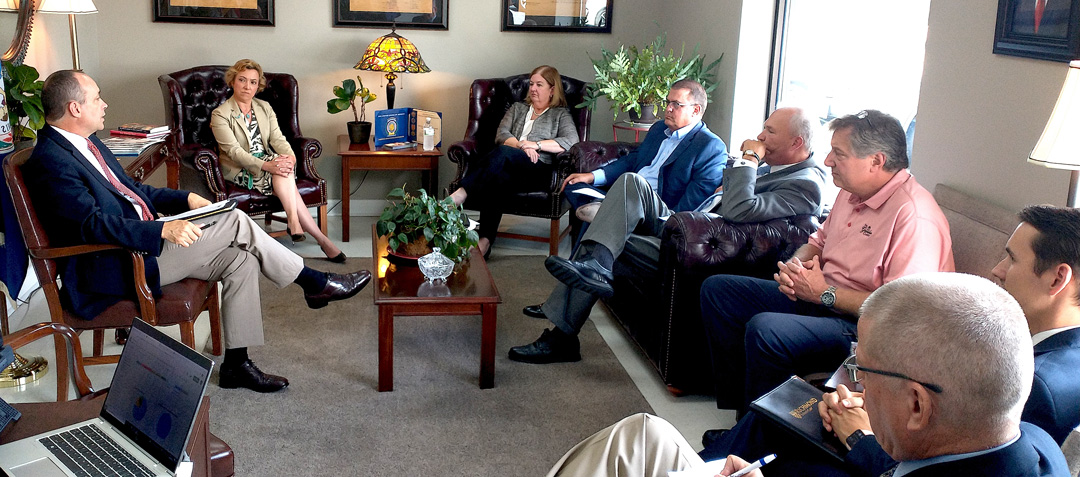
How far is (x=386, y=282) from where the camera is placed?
11.3ft

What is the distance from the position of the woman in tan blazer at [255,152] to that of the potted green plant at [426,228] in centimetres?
154

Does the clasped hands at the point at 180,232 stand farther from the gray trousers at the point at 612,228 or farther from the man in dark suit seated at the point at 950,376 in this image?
the man in dark suit seated at the point at 950,376

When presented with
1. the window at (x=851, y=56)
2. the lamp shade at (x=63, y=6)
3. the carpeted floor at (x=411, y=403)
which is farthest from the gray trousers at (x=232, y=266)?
the window at (x=851, y=56)

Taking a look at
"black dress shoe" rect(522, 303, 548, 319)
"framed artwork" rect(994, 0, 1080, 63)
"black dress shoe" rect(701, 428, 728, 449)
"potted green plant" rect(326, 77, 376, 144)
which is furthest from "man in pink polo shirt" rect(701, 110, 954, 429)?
"potted green plant" rect(326, 77, 376, 144)

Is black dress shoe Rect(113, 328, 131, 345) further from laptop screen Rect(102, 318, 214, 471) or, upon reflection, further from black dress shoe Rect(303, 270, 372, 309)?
laptop screen Rect(102, 318, 214, 471)

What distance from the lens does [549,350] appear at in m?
3.73

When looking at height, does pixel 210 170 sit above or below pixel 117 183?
below

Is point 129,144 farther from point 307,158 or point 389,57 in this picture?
point 389,57

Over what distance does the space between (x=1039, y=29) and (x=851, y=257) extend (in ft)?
2.84

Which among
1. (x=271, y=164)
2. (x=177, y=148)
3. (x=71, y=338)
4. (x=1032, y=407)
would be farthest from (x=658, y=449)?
(x=177, y=148)

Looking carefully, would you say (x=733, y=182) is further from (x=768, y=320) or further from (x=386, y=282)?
(x=386, y=282)

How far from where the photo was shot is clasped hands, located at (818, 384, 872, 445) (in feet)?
6.26

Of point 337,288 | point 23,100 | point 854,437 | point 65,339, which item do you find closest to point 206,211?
point 337,288

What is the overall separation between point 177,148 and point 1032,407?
15.7 feet
